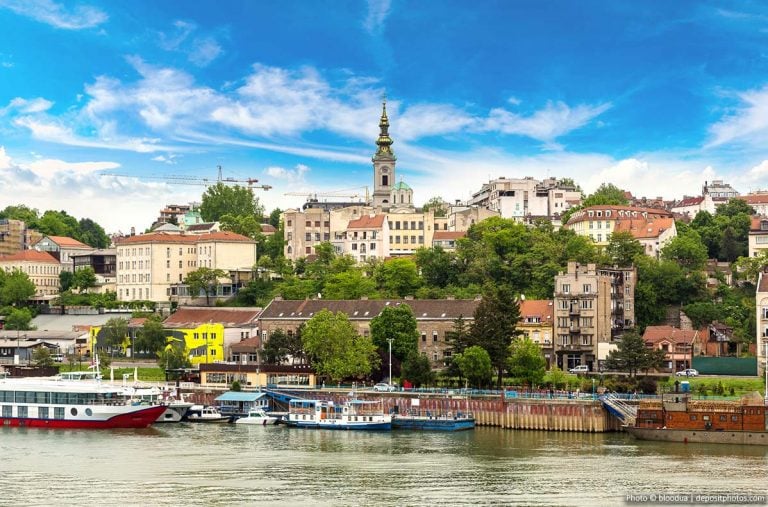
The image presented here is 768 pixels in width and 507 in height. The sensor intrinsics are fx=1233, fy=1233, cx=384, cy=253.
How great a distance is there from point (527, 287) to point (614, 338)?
612 inches

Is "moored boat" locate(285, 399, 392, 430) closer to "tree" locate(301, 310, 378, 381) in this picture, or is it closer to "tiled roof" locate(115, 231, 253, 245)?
"tree" locate(301, 310, 378, 381)

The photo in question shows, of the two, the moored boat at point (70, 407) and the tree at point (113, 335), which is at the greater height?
the tree at point (113, 335)

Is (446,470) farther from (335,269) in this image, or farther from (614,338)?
(335,269)

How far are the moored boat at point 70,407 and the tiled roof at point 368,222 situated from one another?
58480 mm

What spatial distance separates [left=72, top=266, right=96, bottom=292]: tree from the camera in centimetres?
13812

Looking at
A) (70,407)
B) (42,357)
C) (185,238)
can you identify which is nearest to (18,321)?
(42,357)

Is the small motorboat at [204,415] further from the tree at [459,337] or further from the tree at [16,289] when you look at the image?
the tree at [16,289]

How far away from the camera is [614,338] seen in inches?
3829

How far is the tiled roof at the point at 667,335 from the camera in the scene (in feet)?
301

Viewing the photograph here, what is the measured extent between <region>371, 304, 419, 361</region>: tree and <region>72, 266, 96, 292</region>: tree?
5585 cm

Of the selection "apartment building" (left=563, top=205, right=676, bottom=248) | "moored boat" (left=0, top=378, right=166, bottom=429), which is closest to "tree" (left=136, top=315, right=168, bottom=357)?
"moored boat" (left=0, top=378, right=166, bottom=429)

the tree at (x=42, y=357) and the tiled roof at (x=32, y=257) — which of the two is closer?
the tree at (x=42, y=357)

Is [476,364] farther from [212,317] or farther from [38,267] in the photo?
[38,267]

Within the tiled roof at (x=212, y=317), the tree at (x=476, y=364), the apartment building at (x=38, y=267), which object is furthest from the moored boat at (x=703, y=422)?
the apartment building at (x=38, y=267)
